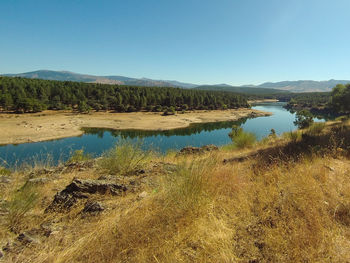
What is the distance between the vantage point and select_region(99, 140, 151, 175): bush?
443 cm

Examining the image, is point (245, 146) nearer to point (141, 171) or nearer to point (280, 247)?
point (141, 171)

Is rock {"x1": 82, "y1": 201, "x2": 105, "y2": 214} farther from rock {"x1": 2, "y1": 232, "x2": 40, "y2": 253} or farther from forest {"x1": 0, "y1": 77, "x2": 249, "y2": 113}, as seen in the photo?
forest {"x1": 0, "y1": 77, "x2": 249, "y2": 113}

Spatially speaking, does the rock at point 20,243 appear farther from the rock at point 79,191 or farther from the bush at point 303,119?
the bush at point 303,119

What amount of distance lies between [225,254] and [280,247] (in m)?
0.53

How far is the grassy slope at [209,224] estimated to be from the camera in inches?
62.6

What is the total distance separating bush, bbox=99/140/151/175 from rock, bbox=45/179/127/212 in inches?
44.0

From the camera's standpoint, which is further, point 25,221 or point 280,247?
Answer: point 25,221

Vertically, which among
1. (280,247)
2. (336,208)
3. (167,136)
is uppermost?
(336,208)

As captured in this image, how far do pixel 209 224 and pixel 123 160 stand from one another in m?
3.09

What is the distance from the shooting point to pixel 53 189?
349cm

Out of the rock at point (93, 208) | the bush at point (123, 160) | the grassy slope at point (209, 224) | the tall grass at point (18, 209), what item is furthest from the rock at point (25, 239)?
the bush at point (123, 160)

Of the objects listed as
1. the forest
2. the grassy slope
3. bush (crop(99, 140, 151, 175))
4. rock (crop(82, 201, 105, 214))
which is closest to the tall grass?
the grassy slope

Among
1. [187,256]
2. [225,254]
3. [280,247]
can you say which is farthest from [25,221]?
[280,247]

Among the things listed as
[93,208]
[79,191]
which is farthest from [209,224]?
[79,191]
